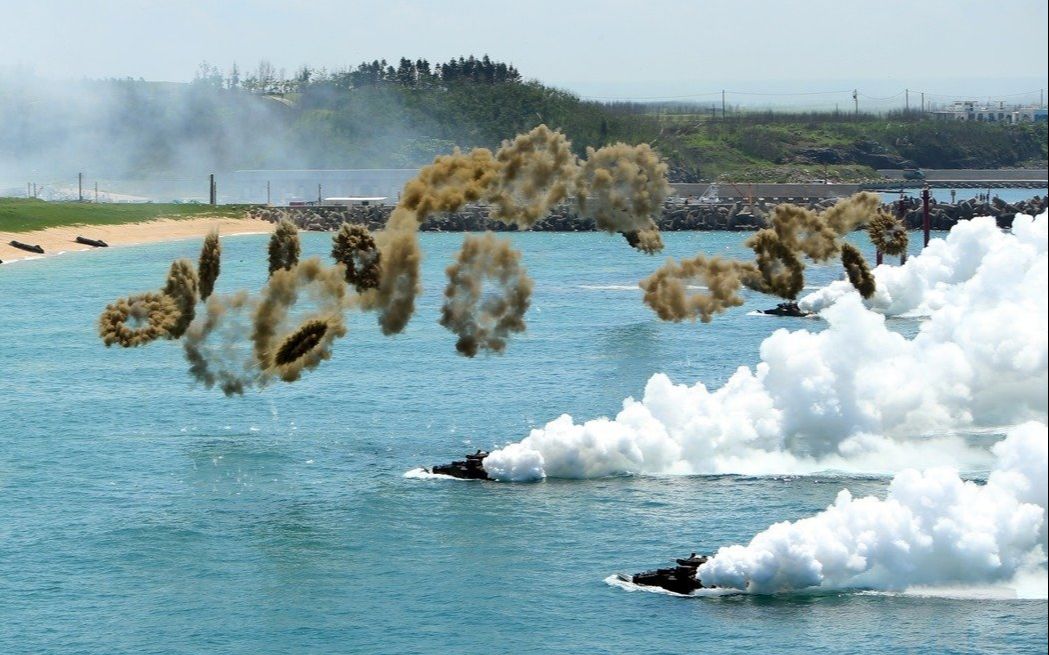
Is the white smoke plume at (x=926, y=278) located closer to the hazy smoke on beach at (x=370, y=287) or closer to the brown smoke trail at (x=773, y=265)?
the brown smoke trail at (x=773, y=265)

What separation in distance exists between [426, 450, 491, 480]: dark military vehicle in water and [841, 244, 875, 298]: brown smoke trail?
20.7 metres

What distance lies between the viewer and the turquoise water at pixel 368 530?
202 feet

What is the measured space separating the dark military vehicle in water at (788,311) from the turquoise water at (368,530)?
112 feet

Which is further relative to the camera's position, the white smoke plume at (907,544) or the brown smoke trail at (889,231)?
the brown smoke trail at (889,231)

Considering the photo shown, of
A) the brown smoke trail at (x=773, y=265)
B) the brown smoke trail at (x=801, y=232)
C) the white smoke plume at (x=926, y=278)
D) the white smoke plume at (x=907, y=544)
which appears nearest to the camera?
the white smoke plume at (x=907, y=544)

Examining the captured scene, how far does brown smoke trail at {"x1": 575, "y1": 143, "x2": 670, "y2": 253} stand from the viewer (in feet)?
281

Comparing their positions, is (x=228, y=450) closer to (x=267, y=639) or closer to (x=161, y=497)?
(x=161, y=497)

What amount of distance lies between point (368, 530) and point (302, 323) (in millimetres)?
9453

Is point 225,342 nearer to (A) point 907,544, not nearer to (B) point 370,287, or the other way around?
(B) point 370,287

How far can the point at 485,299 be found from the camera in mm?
77688

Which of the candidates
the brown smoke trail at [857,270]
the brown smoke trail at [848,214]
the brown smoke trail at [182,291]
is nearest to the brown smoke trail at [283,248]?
the brown smoke trail at [182,291]

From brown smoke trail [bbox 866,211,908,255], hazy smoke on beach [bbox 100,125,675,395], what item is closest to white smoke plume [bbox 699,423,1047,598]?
hazy smoke on beach [bbox 100,125,675,395]

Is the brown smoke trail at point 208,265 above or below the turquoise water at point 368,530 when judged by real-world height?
above

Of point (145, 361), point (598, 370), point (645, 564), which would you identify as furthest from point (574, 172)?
point (145, 361)
